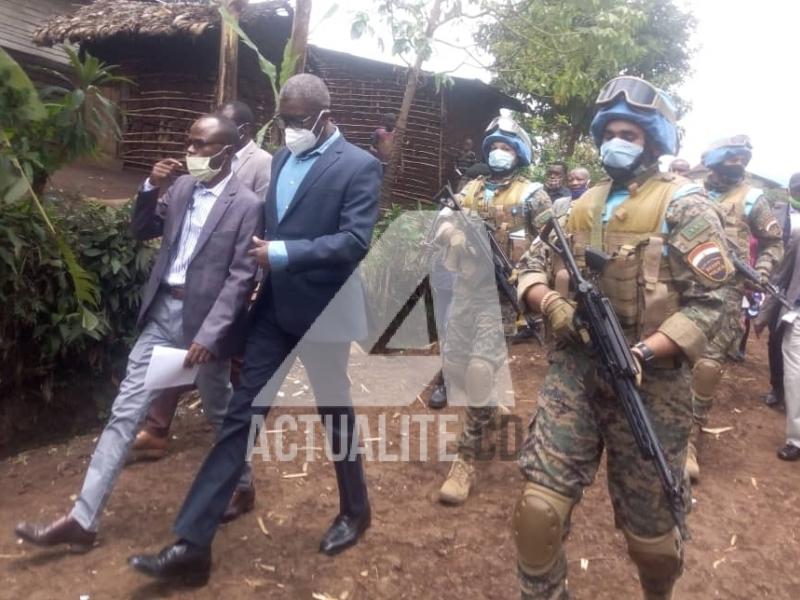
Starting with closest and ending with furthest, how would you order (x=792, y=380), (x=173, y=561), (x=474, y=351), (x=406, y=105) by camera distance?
1. (x=173, y=561)
2. (x=474, y=351)
3. (x=792, y=380)
4. (x=406, y=105)

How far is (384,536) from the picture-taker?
11.0ft

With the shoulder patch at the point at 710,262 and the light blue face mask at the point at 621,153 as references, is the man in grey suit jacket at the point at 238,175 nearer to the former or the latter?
the light blue face mask at the point at 621,153

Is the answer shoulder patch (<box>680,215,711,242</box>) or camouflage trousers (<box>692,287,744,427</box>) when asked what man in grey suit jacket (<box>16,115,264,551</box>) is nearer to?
shoulder patch (<box>680,215,711,242</box>)

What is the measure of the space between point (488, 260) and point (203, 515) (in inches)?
91.1

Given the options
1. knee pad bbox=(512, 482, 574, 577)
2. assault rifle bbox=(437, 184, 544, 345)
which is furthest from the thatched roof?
knee pad bbox=(512, 482, 574, 577)

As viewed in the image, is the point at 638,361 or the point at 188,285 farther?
the point at 188,285

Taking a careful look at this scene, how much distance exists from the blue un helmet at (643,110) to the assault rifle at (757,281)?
7.41 feet

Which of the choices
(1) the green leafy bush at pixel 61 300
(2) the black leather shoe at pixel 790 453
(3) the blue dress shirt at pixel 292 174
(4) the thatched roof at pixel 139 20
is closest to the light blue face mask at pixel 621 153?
(3) the blue dress shirt at pixel 292 174

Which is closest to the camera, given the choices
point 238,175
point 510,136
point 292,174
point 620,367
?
point 620,367

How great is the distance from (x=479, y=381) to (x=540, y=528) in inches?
64.0

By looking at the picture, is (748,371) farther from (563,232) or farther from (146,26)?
(146,26)

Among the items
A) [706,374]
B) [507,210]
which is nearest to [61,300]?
[507,210]

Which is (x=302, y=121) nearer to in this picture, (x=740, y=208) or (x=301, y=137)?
(x=301, y=137)

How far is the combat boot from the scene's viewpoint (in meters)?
3.74
